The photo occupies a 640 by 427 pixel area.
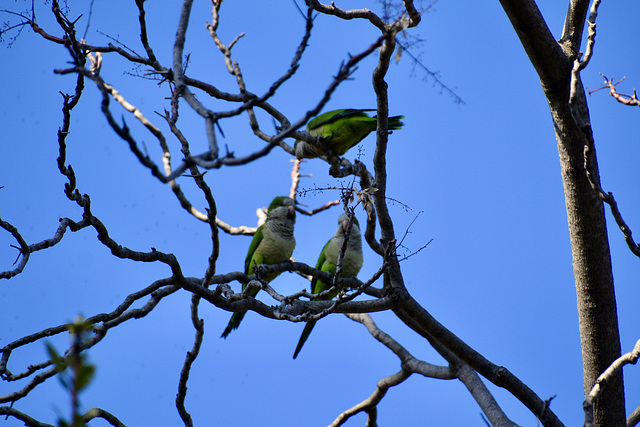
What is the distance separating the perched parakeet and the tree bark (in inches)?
56.1

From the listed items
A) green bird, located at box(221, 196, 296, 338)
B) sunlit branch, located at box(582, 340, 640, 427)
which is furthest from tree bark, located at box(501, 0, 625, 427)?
green bird, located at box(221, 196, 296, 338)

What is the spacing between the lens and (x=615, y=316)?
13.2 ft

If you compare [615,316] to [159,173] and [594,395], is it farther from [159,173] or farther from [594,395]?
[159,173]

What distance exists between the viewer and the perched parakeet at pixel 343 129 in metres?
4.99

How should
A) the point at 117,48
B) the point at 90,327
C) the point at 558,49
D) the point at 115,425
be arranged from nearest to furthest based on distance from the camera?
1. the point at 90,327
2. the point at 115,425
3. the point at 558,49
4. the point at 117,48

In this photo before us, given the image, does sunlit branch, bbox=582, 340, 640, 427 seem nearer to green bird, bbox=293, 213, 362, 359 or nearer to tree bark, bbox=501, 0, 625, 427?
tree bark, bbox=501, 0, 625, 427

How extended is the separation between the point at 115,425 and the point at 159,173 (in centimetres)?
245

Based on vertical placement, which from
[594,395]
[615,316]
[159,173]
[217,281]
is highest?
[217,281]

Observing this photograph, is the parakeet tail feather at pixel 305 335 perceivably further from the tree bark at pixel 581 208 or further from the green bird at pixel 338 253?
the tree bark at pixel 581 208

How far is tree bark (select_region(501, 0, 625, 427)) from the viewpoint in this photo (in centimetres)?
366

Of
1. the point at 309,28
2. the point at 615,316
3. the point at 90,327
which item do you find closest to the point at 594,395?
the point at 615,316

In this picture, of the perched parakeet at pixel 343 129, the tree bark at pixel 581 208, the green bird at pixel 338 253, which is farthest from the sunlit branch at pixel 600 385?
the green bird at pixel 338 253

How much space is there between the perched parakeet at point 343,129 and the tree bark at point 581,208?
4.67ft

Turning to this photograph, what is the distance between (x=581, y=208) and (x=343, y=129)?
7.23 ft
